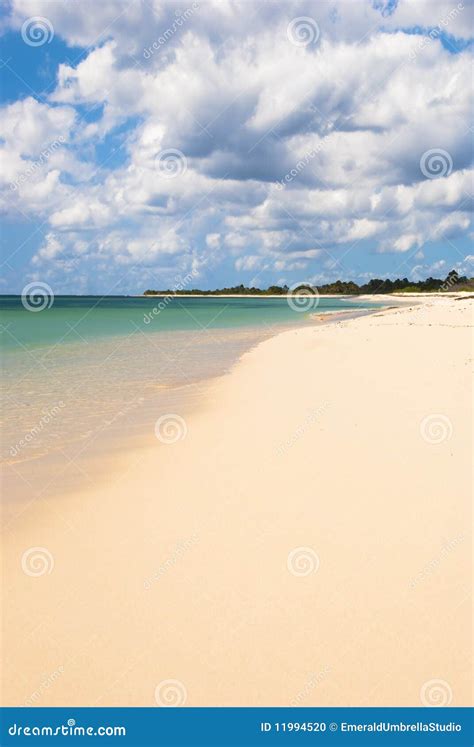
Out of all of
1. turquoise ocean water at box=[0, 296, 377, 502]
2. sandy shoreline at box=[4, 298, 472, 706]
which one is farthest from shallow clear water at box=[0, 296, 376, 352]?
sandy shoreline at box=[4, 298, 472, 706]

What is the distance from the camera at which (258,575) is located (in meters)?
4.73

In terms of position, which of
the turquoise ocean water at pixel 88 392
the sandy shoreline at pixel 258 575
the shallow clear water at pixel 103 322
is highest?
the shallow clear water at pixel 103 322

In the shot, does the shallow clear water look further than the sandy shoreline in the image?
Yes

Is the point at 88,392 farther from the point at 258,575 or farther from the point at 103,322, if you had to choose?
the point at 103,322

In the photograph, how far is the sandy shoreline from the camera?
371 centimetres

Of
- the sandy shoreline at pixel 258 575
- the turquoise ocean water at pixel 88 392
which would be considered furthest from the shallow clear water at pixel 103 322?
the sandy shoreline at pixel 258 575

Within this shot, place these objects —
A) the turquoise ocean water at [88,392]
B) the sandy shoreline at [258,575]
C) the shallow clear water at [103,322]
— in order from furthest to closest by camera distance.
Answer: the shallow clear water at [103,322] < the turquoise ocean water at [88,392] < the sandy shoreline at [258,575]

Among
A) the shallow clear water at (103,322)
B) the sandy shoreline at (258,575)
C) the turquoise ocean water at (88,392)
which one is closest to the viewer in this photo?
the sandy shoreline at (258,575)

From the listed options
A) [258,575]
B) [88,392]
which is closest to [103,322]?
[88,392]

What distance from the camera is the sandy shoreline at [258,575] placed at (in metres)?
3.71

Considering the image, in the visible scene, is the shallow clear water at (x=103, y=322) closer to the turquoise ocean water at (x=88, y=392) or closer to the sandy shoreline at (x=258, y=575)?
the turquoise ocean water at (x=88, y=392)

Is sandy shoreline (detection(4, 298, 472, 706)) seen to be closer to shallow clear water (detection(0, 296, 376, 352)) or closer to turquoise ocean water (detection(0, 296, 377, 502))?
turquoise ocean water (detection(0, 296, 377, 502))
